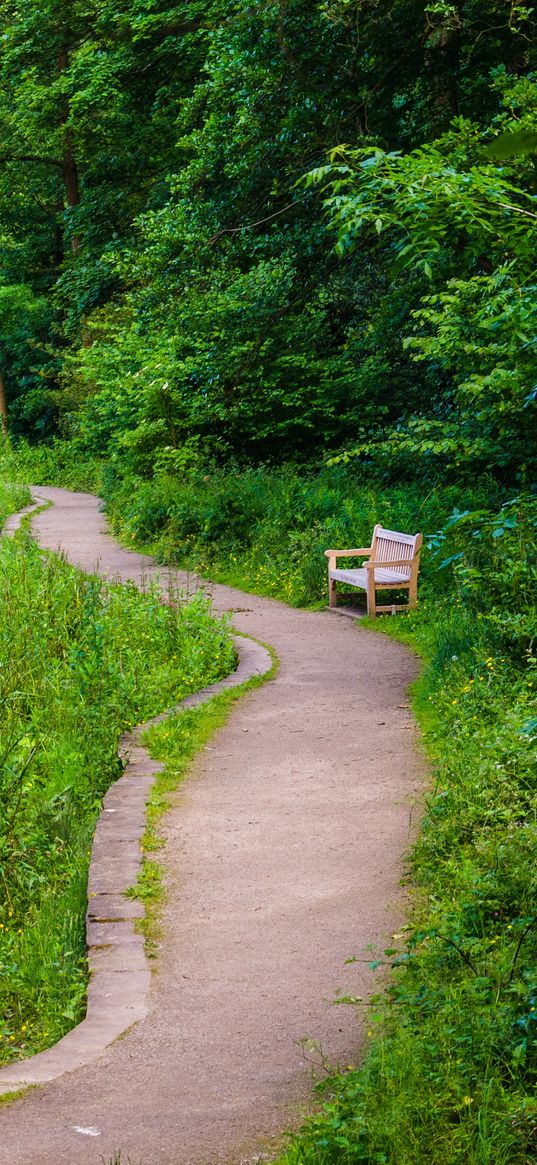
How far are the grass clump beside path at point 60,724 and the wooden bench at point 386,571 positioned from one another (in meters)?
1.90

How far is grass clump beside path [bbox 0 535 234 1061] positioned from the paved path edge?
5.1 inches

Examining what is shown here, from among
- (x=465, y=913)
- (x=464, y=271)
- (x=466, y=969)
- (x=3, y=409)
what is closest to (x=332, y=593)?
(x=464, y=271)

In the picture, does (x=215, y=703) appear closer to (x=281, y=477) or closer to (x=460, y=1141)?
(x=460, y=1141)

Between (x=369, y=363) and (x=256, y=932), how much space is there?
13.8 metres

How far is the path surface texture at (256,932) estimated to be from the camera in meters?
3.56

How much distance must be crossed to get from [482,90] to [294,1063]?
1439 centimetres

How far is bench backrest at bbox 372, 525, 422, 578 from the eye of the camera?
39.1 ft

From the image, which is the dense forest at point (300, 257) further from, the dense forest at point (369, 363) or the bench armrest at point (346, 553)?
the bench armrest at point (346, 553)

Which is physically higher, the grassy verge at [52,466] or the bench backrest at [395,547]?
the bench backrest at [395,547]

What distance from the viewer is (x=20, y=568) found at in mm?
12672

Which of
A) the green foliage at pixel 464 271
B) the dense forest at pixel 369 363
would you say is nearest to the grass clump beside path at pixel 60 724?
the dense forest at pixel 369 363

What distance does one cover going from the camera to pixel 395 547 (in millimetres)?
12523

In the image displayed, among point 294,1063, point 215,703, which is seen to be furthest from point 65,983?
point 215,703

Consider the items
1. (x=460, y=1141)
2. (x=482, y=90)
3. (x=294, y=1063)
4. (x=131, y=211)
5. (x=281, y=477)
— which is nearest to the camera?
(x=460, y=1141)
